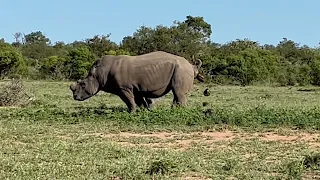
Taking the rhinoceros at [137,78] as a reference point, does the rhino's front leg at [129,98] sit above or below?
below

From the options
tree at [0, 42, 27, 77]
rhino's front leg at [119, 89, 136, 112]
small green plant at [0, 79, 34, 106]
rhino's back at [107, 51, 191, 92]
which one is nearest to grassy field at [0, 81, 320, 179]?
rhino's front leg at [119, 89, 136, 112]

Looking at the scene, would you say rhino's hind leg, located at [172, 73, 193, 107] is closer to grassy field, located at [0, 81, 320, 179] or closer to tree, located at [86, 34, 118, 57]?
grassy field, located at [0, 81, 320, 179]

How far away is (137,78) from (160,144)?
4860mm

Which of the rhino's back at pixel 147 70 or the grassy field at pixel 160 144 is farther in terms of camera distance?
the rhino's back at pixel 147 70

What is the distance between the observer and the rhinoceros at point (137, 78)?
49.0ft

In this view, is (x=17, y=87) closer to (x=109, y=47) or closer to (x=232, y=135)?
(x=232, y=135)

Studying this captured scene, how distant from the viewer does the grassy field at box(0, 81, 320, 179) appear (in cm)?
747

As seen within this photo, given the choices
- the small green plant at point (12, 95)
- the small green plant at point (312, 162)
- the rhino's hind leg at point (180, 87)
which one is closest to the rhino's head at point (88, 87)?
the rhino's hind leg at point (180, 87)

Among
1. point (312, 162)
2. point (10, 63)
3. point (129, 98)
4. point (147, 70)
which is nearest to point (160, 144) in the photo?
point (312, 162)

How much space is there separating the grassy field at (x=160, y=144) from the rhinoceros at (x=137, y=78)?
0.80 metres

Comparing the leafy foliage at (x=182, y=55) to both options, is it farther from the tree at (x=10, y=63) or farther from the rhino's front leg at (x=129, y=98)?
the rhino's front leg at (x=129, y=98)

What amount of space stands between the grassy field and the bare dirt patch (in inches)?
0.7

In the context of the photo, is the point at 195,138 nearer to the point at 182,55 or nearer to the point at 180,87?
the point at 180,87

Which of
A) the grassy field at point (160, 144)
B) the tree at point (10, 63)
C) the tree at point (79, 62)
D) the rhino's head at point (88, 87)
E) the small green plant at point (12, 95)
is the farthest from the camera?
the tree at point (79, 62)
